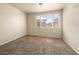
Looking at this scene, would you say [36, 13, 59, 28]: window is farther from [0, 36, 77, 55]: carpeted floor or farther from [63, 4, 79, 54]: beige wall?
[0, 36, 77, 55]: carpeted floor

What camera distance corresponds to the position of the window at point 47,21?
5311mm

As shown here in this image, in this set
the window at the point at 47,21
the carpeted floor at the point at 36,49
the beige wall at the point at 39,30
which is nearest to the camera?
the carpeted floor at the point at 36,49

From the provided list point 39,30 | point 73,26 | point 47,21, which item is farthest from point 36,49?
point 39,30

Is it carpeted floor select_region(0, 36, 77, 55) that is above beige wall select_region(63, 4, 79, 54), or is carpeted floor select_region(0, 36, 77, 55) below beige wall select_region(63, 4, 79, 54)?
below

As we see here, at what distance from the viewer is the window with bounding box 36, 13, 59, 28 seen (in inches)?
209

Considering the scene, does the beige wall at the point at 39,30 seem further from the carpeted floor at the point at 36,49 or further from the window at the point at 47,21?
the carpeted floor at the point at 36,49

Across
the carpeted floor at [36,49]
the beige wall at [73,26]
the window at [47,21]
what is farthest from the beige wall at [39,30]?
the carpeted floor at [36,49]

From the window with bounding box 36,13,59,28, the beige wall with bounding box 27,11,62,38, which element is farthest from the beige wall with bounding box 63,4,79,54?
the window with bounding box 36,13,59,28

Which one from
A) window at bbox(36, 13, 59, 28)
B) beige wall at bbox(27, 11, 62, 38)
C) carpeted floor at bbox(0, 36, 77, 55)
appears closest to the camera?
carpeted floor at bbox(0, 36, 77, 55)

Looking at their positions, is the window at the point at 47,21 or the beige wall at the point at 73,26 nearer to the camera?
the beige wall at the point at 73,26

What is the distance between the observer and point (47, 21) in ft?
18.6

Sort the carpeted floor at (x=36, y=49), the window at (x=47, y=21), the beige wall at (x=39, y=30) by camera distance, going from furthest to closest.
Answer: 1. the window at (x=47, y=21)
2. the beige wall at (x=39, y=30)
3. the carpeted floor at (x=36, y=49)

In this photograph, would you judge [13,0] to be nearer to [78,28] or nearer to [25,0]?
[25,0]

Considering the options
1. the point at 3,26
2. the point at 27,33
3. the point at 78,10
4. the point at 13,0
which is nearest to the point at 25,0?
the point at 13,0
